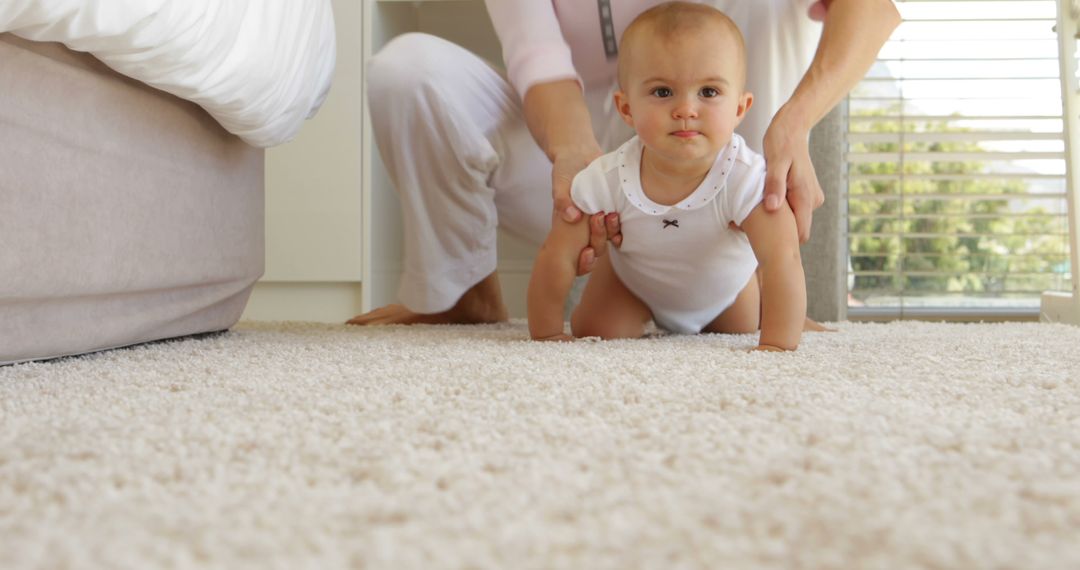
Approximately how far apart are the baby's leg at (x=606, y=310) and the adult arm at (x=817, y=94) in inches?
9.1

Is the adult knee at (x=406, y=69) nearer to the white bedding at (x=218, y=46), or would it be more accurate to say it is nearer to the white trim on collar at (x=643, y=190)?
the white bedding at (x=218, y=46)

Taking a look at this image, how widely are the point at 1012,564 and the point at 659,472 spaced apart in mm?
144

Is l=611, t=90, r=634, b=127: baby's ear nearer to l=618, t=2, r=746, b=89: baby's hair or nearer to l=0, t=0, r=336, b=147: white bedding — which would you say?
l=618, t=2, r=746, b=89: baby's hair

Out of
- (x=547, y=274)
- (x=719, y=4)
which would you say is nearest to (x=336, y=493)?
(x=547, y=274)

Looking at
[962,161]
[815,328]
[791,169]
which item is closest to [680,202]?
[791,169]

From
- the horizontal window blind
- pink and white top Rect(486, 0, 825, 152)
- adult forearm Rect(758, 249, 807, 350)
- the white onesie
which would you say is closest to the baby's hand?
the white onesie

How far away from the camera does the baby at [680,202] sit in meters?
1.01

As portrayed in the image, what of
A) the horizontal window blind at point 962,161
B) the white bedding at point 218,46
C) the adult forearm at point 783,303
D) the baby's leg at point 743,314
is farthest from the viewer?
the horizontal window blind at point 962,161

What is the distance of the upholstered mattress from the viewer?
30.3 inches

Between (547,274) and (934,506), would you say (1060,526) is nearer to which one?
(934,506)

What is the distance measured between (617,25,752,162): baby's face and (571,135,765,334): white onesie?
0.14 ft

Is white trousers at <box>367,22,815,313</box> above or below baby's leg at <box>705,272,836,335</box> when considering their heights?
above

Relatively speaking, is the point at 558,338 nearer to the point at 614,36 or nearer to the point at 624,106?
the point at 624,106

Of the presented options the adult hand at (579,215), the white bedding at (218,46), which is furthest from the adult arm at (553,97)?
the white bedding at (218,46)
